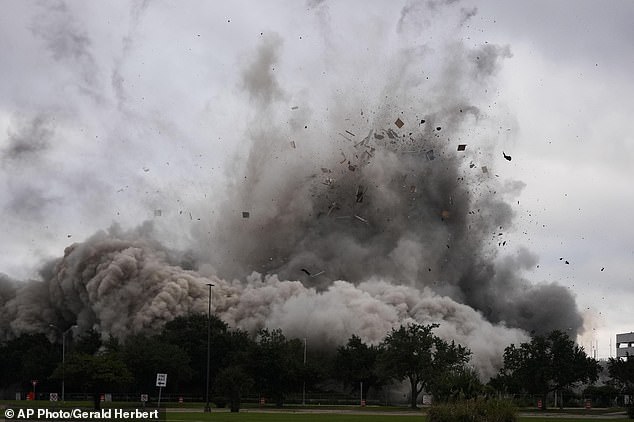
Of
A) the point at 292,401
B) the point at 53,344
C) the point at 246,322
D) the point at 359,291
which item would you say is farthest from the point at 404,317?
the point at 53,344

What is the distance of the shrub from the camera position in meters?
35.2

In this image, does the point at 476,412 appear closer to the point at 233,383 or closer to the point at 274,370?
the point at 233,383

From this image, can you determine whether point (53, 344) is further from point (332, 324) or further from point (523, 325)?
point (523, 325)

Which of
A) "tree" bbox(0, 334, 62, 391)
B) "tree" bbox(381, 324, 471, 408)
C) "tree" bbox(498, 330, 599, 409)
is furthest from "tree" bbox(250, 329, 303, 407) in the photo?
"tree" bbox(0, 334, 62, 391)

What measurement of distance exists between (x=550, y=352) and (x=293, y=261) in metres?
54.2

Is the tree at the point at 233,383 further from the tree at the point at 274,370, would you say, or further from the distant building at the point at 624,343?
the distant building at the point at 624,343

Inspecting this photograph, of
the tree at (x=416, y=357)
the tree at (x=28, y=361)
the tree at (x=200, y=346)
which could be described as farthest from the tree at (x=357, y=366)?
the tree at (x=28, y=361)

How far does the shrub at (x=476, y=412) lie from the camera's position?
35.2 meters

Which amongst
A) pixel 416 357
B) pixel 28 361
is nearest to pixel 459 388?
pixel 416 357

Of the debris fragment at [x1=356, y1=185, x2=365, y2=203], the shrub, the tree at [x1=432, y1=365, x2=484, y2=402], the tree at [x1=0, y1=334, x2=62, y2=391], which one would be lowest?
the tree at [x1=0, y1=334, x2=62, y2=391]

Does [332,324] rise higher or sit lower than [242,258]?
lower

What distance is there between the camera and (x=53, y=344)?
11819cm

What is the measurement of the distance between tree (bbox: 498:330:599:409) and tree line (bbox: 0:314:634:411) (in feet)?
0.33

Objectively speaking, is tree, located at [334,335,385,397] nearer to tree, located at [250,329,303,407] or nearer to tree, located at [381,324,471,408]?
tree, located at [381,324,471,408]
